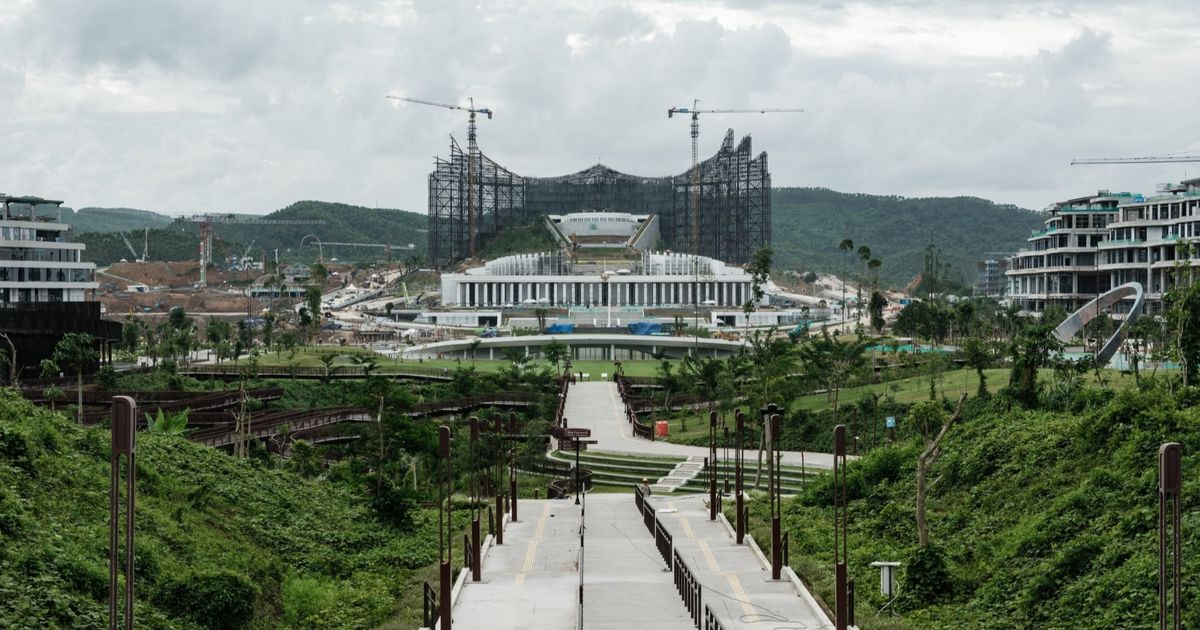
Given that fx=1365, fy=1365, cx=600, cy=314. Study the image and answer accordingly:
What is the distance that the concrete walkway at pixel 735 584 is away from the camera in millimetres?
26094

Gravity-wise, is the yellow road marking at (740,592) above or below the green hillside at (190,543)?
below

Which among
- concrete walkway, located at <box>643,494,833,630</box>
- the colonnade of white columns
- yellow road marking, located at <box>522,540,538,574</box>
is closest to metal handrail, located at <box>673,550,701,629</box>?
concrete walkway, located at <box>643,494,833,630</box>

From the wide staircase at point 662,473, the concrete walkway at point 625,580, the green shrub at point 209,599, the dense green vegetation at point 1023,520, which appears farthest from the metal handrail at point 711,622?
the wide staircase at point 662,473

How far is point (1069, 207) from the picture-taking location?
4515 inches

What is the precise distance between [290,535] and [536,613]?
323 inches

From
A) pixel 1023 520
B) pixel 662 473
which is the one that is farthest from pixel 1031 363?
pixel 1023 520

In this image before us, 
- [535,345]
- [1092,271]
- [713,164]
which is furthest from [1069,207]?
[713,164]

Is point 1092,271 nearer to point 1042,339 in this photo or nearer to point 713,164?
point 1042,339

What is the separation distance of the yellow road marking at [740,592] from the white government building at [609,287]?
12695 centimetres

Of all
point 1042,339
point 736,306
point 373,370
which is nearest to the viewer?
point 1042,339

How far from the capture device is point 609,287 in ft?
527

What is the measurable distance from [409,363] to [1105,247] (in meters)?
55.2

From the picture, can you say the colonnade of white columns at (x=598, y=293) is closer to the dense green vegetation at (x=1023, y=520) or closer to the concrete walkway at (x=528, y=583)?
the dense green vegetation at (x=1023, y=520)

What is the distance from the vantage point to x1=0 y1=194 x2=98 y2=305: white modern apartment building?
291ft
